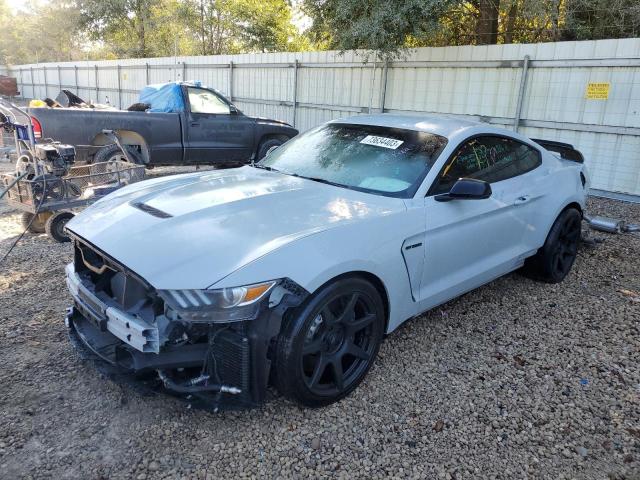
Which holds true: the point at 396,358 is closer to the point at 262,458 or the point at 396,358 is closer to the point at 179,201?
the point at 262,458

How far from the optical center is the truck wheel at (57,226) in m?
5.78

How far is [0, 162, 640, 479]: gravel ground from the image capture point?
253 cm

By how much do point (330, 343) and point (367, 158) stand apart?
152 cm

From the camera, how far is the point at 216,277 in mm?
2438

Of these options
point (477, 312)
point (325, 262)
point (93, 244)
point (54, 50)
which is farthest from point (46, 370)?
point (54, 50)

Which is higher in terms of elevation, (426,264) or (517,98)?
(517,98)

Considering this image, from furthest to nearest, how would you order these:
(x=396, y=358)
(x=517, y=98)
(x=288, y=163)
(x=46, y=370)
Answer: (x=517, y=98) → (x=288, y=163) → (x=396, y=358) → (x=46, y=370)

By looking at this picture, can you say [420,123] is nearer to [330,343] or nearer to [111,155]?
[330,343]

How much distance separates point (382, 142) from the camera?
3.88m

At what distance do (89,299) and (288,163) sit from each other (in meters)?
1.91

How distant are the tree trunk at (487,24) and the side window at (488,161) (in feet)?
26.9

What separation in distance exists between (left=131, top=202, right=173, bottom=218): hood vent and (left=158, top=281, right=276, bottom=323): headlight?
69 cm

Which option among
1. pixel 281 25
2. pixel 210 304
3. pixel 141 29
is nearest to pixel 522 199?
pixel 210 304

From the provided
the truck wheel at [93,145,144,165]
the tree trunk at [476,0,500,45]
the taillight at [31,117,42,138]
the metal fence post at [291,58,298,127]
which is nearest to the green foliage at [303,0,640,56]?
the tree trunk at [476,0,500,45]
